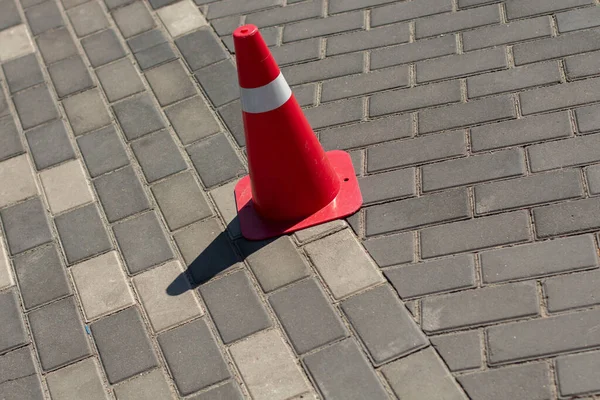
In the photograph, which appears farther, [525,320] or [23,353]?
[23,353]

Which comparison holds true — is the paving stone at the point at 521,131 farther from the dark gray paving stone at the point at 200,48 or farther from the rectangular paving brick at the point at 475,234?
the dark gray paving stone at the point at 200,48

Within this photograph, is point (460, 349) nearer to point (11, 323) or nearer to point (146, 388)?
point (146, 388)

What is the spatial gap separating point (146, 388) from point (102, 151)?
1608mm

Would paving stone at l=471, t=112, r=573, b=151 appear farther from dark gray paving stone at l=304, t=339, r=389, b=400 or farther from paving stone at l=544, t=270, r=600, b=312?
dark gray paving stone at l=304, t=339, r=389, b=400

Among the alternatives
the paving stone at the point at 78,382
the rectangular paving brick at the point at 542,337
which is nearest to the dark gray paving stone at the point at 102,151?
the paving stone at the point at 78,382

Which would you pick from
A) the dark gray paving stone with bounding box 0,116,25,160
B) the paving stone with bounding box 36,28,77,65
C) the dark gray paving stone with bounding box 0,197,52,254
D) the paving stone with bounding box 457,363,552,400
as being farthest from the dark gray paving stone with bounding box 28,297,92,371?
the paving stone with bounding box 36,28,77,65

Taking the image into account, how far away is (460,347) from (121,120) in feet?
7.94

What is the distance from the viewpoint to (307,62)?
16.0 ft

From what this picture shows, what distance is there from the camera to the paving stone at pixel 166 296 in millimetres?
3709

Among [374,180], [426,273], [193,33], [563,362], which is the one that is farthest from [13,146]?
[563,362]

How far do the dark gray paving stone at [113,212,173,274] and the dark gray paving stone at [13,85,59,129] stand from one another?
1136 millimetres

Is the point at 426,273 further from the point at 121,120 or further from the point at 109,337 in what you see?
the point at 121,120

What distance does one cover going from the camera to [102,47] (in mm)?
5395

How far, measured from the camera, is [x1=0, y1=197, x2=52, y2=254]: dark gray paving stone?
424 centimetres
